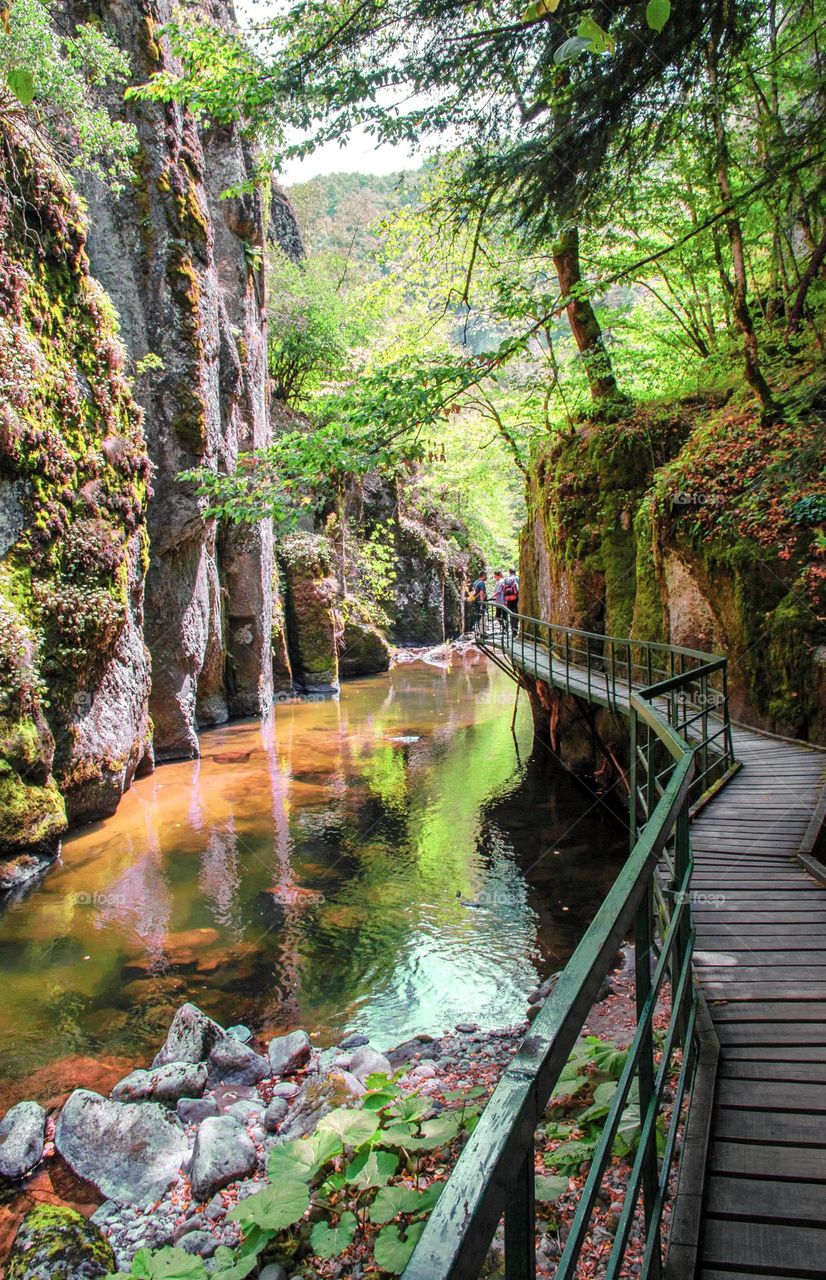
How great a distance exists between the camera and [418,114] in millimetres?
5699

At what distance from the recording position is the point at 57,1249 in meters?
3.74

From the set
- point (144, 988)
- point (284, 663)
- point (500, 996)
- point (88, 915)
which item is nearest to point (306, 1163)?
point (500, 996)

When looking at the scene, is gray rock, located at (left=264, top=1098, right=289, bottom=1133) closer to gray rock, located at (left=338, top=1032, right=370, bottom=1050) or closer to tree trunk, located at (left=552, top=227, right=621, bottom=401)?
gray rock, located at (left=338, top=1032, right=370, bottom=1050)

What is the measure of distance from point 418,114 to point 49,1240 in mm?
7528

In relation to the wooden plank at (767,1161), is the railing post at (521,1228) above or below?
above

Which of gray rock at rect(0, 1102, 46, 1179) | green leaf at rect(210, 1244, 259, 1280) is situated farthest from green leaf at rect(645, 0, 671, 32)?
gray rock at rect(0, 1102, 46, 1179)

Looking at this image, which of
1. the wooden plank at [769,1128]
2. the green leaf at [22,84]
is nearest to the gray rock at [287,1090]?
the wooden plank at [769,1128]

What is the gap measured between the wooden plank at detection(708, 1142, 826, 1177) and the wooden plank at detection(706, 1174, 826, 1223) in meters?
0.02

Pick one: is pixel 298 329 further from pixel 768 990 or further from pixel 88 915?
pixel 768 990

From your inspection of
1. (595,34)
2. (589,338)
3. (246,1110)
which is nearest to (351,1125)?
(246,1110)

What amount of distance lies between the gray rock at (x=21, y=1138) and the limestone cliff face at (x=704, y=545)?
7.27m

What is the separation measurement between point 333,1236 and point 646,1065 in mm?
1643

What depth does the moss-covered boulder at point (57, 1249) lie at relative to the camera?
11.9 feet

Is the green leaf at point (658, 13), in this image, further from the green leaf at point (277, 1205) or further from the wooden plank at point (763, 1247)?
the green leaf at point (277, 1205)
